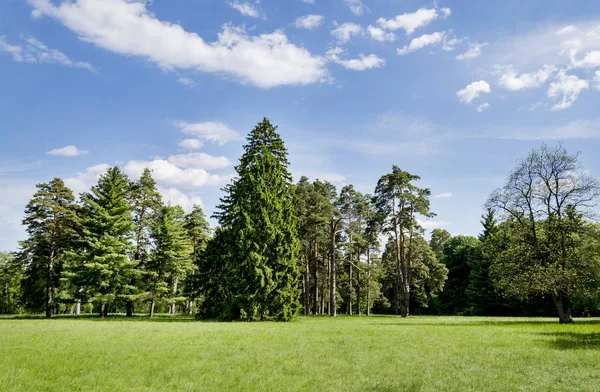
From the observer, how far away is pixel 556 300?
97.1ft

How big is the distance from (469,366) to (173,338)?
1183 cm

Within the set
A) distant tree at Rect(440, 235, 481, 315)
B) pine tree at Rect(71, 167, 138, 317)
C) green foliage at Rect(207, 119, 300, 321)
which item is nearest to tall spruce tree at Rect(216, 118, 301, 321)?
green foliage at Rect(207, 119, 300, 321)

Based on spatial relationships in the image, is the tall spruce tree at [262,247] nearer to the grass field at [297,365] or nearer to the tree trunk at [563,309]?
the grass field at [297,365]

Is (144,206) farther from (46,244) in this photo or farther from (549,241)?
(549,241)

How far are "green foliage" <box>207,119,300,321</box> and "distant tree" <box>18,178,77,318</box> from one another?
1919cm

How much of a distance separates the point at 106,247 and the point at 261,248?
52.6 ft

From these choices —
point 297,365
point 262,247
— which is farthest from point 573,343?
point 262,247

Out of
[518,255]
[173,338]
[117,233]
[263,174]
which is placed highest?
[263,174]

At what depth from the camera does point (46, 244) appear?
43562 mm

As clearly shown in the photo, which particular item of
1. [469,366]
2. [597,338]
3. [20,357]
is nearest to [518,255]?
[597,338]

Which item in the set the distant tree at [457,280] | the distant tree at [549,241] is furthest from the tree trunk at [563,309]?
the distant tree at [457,280]

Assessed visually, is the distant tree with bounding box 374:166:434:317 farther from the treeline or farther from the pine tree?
the pine tree

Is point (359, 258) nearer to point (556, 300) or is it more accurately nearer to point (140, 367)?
point (556, 300)

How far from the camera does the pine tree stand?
38844 millimetres
